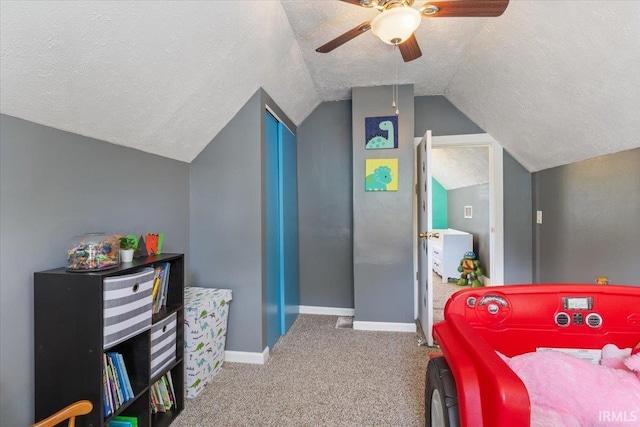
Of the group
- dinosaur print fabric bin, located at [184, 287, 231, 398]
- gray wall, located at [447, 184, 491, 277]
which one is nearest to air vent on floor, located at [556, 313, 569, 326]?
dinosaur print fabric bin, located at [184, 287, 231, 398]

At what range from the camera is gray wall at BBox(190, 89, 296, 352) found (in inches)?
88.2

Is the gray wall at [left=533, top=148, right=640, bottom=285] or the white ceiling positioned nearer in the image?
the white ceiling

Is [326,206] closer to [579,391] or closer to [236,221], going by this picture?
[236,221]

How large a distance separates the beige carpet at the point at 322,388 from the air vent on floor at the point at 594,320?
986 mm

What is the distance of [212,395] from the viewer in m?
1.86

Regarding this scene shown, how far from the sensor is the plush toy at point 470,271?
13.6 ft

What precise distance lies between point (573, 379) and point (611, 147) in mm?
1766

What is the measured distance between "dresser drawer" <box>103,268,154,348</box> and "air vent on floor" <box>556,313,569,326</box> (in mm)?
1804

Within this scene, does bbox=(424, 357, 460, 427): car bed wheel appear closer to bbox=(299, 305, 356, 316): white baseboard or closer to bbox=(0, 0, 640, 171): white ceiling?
bbox=(0, 0, 640, 171): white ceiling

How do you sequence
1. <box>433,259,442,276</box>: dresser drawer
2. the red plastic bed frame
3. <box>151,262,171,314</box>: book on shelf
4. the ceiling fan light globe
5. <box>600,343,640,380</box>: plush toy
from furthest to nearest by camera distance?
1. <box>433,259,442,276</box>: dresser drawer
2. <box>151,262,171,314</box>: book on shelf
3. the ceiling fan light globe
4. the red plastic bed frame
5. <box>600,343,640,380</box>: plush toy

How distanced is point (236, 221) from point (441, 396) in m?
1.78

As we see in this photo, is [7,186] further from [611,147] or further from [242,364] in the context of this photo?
[611,147]

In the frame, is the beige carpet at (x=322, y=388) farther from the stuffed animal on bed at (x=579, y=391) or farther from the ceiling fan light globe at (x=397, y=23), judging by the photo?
the ceiling fan light globe at (x=397, y=23)

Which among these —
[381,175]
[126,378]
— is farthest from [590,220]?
[126,378]
